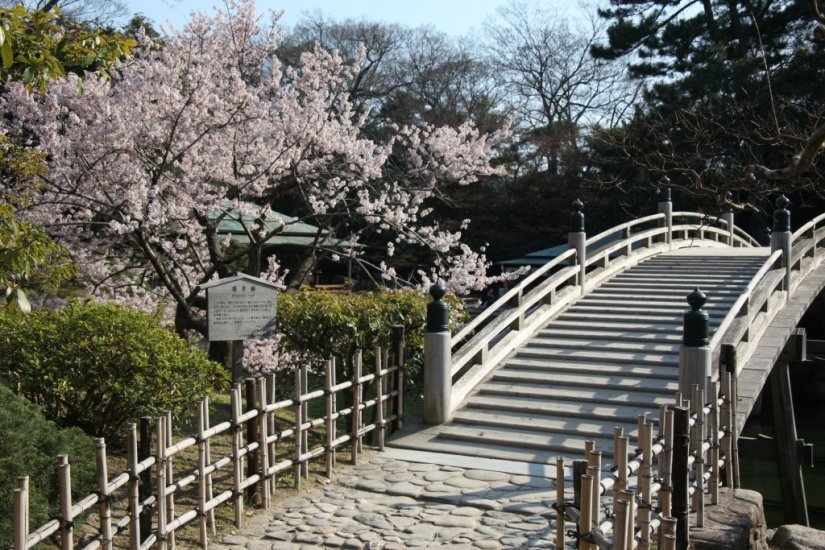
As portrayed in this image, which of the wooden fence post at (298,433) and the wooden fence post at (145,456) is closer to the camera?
the wooden fence post at (145,456)

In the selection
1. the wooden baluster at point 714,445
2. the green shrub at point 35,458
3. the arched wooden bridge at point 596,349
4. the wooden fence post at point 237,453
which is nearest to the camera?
the green shrub at point 35,458

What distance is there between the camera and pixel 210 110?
1348 centimetres

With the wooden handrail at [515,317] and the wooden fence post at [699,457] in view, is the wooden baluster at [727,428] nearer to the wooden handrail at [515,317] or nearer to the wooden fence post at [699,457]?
the wooden fence post at [699,457]

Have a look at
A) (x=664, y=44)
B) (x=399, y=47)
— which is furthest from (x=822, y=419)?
(x=399, y=47)

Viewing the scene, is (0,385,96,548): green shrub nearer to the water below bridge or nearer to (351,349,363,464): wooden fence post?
(351,349,363,464): wooden fence post

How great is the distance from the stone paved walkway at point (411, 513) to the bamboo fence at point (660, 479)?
75 cm

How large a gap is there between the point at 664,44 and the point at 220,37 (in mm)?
19776

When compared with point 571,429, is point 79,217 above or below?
above

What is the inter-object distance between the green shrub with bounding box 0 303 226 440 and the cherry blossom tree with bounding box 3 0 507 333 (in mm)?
3135

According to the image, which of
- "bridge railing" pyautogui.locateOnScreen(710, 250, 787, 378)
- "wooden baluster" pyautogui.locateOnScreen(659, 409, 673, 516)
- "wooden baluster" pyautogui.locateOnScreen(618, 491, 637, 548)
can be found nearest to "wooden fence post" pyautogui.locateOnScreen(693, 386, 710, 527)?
"wooden baluster" pyautogui.locateOnScreen(659, 409, 673, 516)

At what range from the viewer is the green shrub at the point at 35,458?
5957 mm

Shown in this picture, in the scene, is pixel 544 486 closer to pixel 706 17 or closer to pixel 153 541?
pixel 153 541

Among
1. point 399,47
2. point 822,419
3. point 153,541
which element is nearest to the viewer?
point 153,541

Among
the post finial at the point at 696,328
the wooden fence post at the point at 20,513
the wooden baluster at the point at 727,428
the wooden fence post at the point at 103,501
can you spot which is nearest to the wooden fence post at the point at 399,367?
the post finial at the point at 696,328
